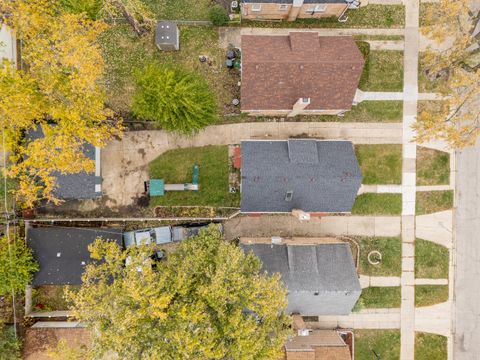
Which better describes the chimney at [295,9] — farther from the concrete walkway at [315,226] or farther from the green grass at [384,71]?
the concrete walkway at [315,226]

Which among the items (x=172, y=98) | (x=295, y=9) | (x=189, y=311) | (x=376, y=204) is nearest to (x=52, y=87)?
(x=172, y=98)

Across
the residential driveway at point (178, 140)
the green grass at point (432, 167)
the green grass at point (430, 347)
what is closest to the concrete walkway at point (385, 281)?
the green grass at point (430, 347)

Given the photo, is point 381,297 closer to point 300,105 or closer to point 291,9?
point 300,105

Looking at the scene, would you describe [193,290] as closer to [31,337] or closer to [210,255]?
[210,255]

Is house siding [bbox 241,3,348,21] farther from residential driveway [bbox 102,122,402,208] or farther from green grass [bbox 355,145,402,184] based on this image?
green grass [bbox 355,145,402,184]

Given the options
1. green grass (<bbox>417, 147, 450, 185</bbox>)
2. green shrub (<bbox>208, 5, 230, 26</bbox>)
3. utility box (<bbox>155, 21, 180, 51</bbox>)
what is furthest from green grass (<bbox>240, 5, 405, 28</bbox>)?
green grass (<bbox>417, 147, 450, 185</bbox>)
